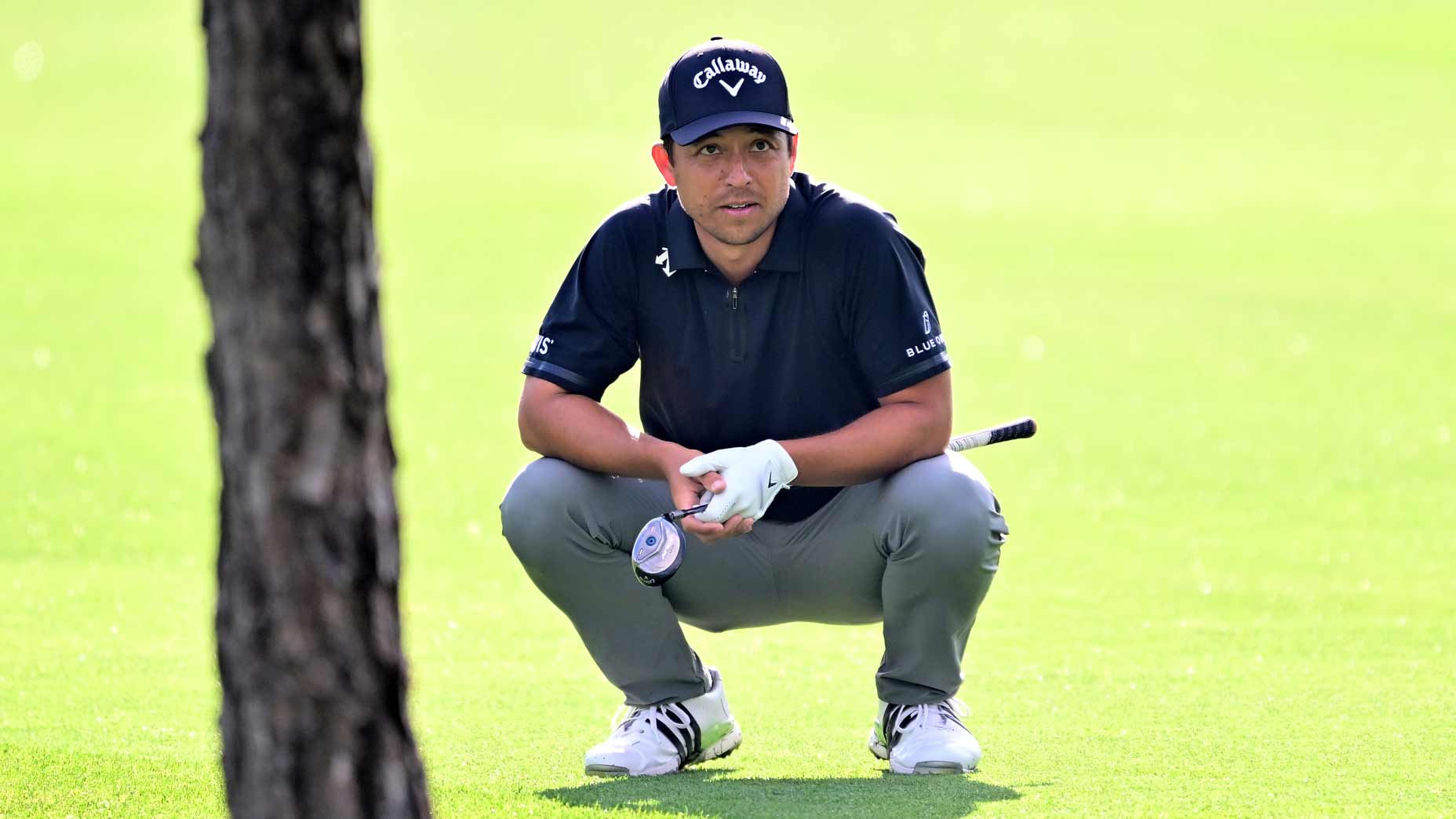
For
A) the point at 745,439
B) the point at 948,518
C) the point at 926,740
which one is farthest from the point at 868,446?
the point at 926,740

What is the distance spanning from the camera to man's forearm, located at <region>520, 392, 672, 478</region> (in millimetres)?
3561

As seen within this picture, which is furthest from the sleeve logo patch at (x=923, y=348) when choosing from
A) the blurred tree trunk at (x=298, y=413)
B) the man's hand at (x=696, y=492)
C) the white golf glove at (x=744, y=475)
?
the blurred tree trunk at (x=298, y=413)

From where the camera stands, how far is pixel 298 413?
189cm

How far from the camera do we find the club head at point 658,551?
3357 mm

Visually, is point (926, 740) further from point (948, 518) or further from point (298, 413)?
point (298, 413)

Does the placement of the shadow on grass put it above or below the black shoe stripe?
below

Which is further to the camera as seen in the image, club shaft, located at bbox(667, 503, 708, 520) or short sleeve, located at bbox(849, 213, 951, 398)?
short sleeve, located at bbox(849, 213, 951, 398)

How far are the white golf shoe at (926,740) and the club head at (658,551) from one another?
0.54m

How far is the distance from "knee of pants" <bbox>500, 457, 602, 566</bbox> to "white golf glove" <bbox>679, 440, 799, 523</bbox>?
246 millimetres

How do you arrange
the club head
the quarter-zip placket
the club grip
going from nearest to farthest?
the club head
the quarter-zip placket
the club grip

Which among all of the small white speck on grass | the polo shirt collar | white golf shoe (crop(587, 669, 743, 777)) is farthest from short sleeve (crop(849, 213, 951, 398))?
the small white speck on grass

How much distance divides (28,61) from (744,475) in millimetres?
15847

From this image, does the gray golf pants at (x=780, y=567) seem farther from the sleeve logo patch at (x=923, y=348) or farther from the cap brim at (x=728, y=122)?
the cap brim at (x=728, y=122)

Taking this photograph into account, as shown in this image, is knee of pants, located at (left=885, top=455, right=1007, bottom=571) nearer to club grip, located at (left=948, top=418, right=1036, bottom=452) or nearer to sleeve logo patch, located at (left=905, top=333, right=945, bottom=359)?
sleeve logo patch, located at (left=905, top=333, right=945, bottom=359)
